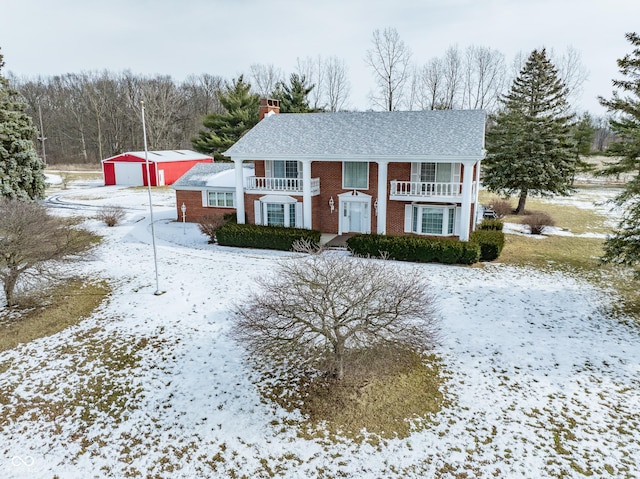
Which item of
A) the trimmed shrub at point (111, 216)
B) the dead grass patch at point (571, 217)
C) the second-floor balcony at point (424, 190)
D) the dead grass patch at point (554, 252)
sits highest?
the second-floor balcony at point (424, 190)

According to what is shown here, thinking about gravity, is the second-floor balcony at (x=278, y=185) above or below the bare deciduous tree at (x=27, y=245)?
above

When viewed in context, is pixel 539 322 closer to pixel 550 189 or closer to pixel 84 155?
pixel 550 189

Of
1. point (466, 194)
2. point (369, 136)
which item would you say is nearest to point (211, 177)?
point (369, 136)

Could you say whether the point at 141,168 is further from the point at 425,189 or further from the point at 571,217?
the point at 571,217

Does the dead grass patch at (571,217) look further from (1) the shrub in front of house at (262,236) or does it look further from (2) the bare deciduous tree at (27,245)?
(2) the bare deciduous tree at (27,245)

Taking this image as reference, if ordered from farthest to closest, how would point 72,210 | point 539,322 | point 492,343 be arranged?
point 72,210 → point 539,322 → point 492,343

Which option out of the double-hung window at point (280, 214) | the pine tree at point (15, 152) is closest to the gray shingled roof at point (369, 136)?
the double-hung window at point (280, 214)

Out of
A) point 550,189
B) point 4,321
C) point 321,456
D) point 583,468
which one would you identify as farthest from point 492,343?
point 550,189
